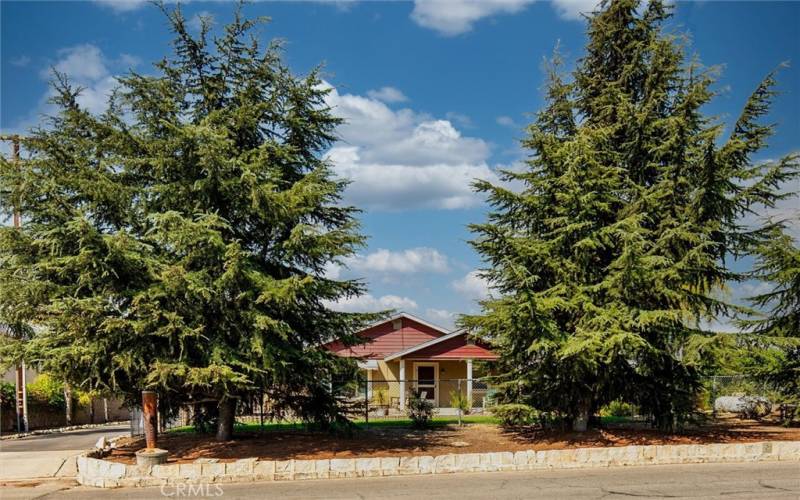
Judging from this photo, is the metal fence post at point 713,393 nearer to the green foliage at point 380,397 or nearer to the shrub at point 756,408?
the shrub at point 756,408

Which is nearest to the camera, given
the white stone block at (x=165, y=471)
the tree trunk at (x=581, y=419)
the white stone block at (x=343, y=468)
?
the white stone block at (x=165, y=471)

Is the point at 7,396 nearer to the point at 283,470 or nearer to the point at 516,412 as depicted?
the point at 283,470

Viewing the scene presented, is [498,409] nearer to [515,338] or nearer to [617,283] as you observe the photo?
[515,338]

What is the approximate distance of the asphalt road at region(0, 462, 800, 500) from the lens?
10.5 meters

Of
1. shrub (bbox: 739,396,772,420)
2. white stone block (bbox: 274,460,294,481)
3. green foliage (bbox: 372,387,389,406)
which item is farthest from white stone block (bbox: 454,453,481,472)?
green foliage (bbox: 372,387,389,406)

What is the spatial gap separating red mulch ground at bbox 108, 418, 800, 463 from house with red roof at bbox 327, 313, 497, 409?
9.34 m

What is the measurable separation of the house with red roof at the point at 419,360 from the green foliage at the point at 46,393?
522 inches

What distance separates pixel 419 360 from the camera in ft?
96.1

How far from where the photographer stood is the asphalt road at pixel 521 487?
1049 centimetres

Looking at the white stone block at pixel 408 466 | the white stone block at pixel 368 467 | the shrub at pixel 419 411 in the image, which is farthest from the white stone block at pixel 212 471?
the shrub at pixel 419 411

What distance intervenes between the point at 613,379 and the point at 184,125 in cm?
1207

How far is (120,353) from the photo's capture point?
12.7m

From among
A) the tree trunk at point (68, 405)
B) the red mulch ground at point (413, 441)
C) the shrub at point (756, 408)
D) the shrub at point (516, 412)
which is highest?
the shrub at point (516, 412)

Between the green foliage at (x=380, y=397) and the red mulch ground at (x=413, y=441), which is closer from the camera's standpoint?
the red mulch ground at (x=413, y=441)
